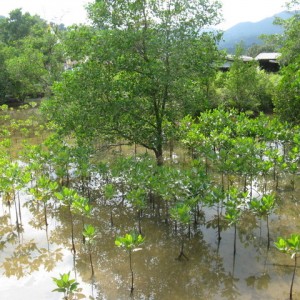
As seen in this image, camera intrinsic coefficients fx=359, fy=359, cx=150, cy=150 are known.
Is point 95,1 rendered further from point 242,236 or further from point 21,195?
point 242,236

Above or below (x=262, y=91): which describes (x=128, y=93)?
above

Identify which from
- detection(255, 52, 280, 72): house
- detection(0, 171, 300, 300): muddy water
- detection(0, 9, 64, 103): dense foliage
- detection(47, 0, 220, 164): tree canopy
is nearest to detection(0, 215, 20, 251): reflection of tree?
detection(0, 171, 300, 300): muddy water

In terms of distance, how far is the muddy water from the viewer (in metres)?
7.53

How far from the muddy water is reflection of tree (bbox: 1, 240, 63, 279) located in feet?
0.08

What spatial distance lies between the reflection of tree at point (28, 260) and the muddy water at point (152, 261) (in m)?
0.02

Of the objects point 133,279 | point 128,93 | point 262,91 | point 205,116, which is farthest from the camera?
point 262,91

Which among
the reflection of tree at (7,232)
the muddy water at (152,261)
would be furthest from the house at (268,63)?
the reflection of tree at (7,232)

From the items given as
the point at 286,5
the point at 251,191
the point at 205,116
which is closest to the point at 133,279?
the point at 251,191

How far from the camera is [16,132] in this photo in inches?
924

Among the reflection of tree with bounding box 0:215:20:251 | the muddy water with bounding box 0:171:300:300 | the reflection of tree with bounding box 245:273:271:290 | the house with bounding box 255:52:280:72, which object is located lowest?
the reflection of tree with bounding box 0:215:20:251

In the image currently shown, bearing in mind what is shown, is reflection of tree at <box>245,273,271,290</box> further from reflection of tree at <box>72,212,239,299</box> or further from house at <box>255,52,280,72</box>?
house at <box>255,52,280,72</box>

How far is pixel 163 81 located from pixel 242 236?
17.8ft

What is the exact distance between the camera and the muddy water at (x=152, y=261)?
7.53 meters

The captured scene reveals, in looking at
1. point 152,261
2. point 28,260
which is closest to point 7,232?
point 28,260
